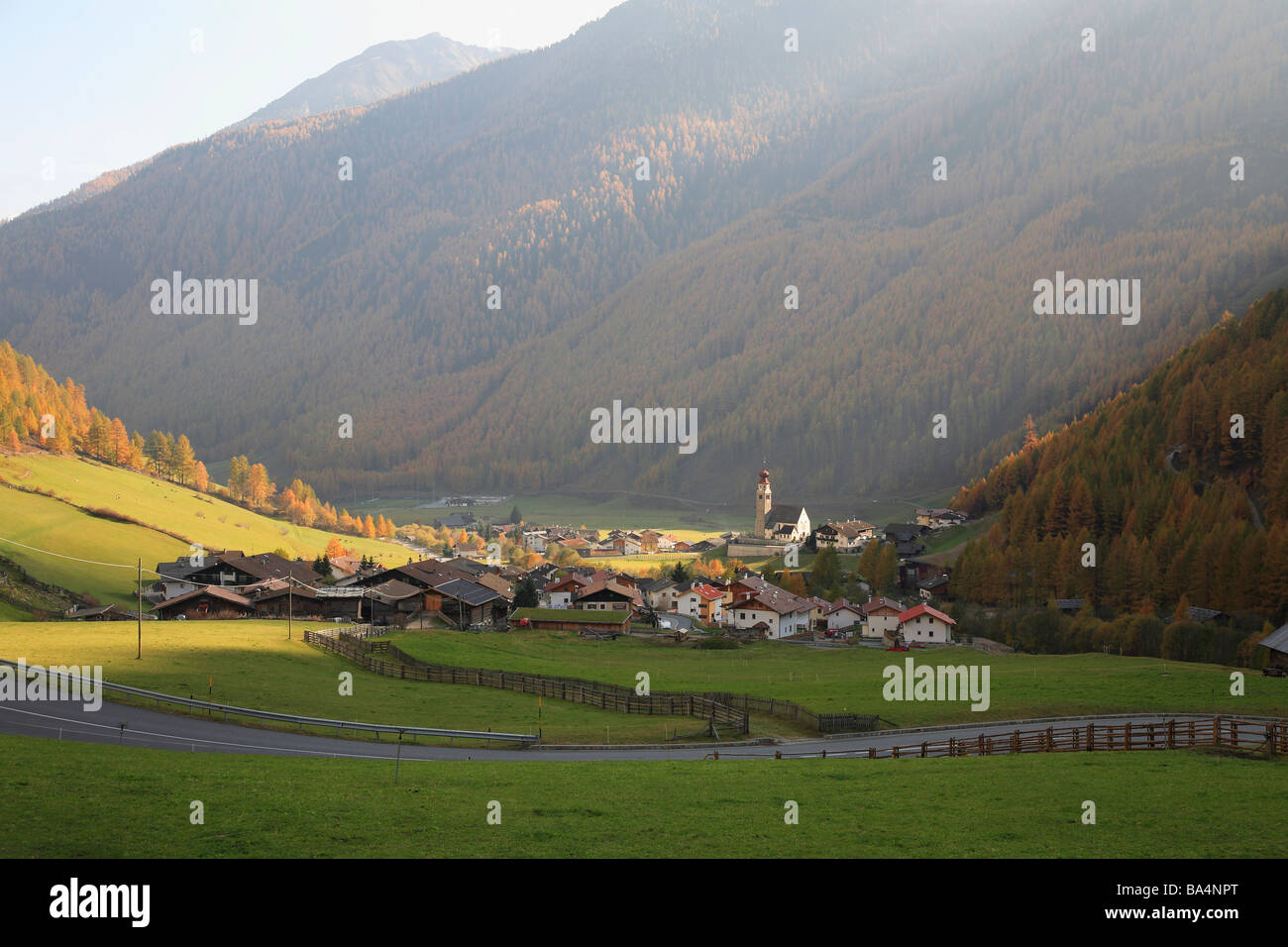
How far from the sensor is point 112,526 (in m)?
117

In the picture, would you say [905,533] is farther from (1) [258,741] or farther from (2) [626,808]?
(2) [626,808]

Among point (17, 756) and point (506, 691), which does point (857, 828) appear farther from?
point (506, 691)

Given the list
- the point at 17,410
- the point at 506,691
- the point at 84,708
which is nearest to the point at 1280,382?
the point at 506,691

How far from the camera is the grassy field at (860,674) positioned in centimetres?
4988

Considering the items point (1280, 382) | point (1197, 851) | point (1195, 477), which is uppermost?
point (1280, 382)

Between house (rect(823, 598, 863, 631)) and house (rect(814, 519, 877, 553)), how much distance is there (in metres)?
56.8

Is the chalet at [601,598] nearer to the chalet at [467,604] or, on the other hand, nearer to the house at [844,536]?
the chalet at [467,604]

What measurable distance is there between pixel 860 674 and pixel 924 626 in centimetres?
2190

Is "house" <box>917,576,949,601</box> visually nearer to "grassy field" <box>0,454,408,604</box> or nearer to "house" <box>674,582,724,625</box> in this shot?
"house" <box>674,582,724,625</box>

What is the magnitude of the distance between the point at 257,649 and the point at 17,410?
109491 mm

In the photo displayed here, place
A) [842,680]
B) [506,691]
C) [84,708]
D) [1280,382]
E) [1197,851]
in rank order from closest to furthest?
[1197,851], [84,708], [506,691], [842,680], [1280,382]

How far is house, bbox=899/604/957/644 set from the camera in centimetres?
9006

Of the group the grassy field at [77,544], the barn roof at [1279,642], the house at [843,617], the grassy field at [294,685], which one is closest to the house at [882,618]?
the house at [843,617]

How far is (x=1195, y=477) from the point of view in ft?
349
